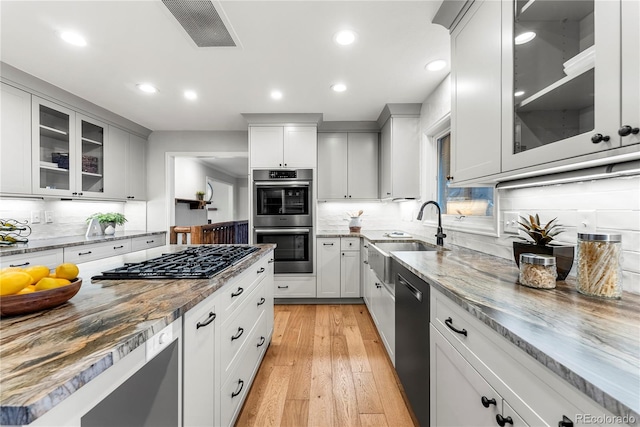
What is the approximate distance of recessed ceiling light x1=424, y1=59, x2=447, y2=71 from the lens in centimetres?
229

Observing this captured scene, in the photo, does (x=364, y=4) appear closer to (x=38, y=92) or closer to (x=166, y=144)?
(x=38, y=92)

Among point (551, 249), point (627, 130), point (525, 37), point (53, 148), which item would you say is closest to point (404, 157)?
point (525, 37)

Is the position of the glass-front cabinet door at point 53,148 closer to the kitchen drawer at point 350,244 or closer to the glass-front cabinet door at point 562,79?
the kitchen drawer at point 350,244

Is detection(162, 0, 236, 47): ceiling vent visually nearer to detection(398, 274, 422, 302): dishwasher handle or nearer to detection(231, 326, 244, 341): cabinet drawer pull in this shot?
detection(231, 326, 244, 341): cabinet drawer pull

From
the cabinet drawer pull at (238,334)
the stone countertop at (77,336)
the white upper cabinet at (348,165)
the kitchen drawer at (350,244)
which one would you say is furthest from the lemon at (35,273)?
the white upper cabinet at (348,165)

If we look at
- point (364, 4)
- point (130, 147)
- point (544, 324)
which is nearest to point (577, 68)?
point (544, 324)

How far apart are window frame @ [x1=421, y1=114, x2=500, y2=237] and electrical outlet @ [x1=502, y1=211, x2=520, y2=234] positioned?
0.05 meters

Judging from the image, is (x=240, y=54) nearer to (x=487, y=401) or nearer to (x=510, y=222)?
(x=510, y=222)

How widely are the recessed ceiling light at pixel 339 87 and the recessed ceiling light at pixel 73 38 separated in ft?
6.62

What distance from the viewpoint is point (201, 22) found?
1.80 metres

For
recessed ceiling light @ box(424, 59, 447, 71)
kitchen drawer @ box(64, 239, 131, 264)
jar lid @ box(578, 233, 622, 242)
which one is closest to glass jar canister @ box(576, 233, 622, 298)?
jar lid @ box(578, 233, 622, 242)

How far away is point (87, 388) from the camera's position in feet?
1.88

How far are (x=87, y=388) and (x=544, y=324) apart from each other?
3.65 ft

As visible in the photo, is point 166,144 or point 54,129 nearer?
point 54,129
